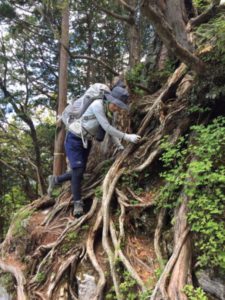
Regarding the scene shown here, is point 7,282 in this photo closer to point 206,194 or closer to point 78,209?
point 78,209

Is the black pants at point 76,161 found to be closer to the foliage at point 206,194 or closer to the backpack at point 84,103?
the backpack at point 84,103

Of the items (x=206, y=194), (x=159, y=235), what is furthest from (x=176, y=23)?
(x=159, y=235)

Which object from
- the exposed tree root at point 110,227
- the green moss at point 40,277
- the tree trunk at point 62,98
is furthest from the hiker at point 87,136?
the tree trunk at point 62,98

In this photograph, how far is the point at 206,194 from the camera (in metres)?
3.10

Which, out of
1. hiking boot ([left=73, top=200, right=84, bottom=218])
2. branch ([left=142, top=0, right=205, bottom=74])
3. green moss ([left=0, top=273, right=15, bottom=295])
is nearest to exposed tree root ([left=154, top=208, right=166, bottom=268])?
hiking boot ([left=73, top=200, right=84, bottom=218])

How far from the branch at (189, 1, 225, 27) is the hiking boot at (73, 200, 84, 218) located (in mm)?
3560

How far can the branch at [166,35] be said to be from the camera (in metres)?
3.21

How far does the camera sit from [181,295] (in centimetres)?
272

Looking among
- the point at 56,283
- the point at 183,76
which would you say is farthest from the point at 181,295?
the point at 183,76

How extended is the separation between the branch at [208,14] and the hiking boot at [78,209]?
140 inches

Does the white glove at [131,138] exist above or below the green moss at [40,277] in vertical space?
above

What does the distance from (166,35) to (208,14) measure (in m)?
3.09

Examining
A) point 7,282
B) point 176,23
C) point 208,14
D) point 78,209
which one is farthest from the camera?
point 208,14

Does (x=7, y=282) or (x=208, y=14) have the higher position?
(x=208, y=14)
